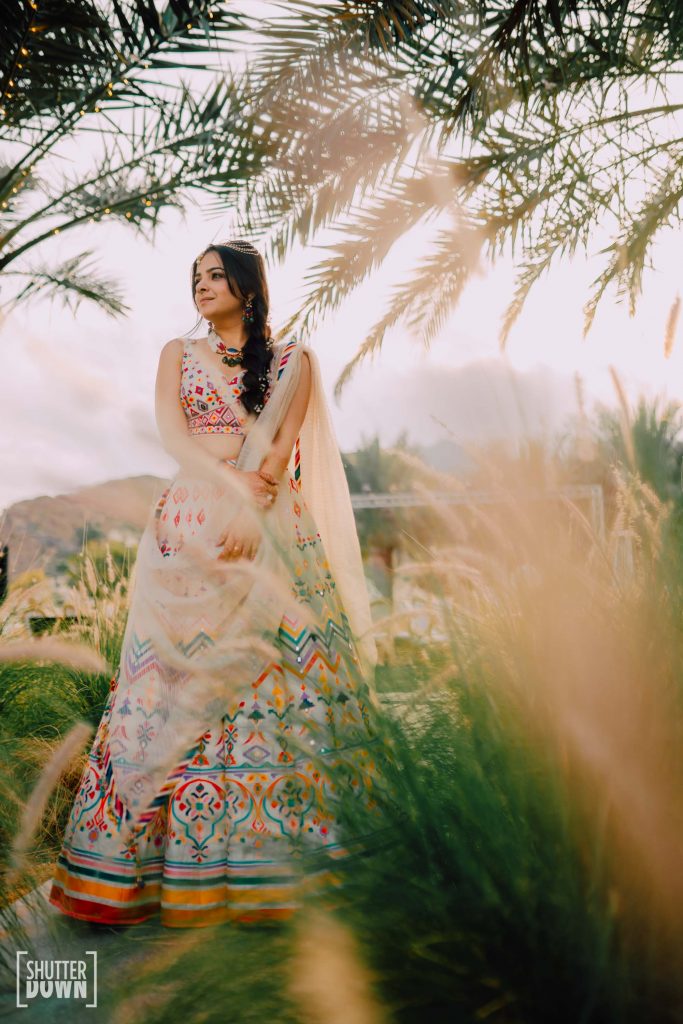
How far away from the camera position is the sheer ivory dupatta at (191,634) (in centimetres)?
217

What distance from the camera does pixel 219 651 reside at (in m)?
2.14

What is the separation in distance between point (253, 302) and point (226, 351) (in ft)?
0.63

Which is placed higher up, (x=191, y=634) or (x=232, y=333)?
(x=232, y=333)

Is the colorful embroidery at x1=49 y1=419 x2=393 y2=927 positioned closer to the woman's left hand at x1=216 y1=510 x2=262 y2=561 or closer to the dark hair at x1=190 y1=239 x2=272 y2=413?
the woman's left hand at x1=216 y1=510 x2=262 y2=561

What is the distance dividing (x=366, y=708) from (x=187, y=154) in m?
5.02

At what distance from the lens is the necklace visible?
264cm

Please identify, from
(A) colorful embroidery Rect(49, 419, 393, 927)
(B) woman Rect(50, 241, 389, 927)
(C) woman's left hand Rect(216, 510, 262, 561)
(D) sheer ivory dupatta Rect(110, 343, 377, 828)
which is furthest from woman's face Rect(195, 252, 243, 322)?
(A) colorful embroidery Rect(49, 419, 393, 927)

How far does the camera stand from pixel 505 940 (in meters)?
1.19

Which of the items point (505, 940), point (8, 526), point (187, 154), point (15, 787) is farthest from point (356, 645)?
point (187, 154)

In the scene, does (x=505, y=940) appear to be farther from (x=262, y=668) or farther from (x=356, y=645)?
(x=262, y=668)

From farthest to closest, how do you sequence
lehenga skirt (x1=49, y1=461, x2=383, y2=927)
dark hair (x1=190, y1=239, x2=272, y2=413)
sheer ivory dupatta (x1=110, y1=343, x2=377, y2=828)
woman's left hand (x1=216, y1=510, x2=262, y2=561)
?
dark hair (x1=190, y1=239, x2=272, y2=413)
woman's left hand (x1=216, y1=510, x2=262, y2=561)
sheer ivory dupatta (x1=110, y1=343, x2=377, y2=828)
lehenga skirt (x1=49, y1=461, x2=383, y2=927)

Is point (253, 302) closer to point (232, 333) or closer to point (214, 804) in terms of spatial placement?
point (232, 333)

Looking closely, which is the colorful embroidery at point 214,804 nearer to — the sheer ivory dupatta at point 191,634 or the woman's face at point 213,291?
the sheer ivory dupatta at point 191,634

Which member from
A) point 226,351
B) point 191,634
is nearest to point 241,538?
point 191,634
